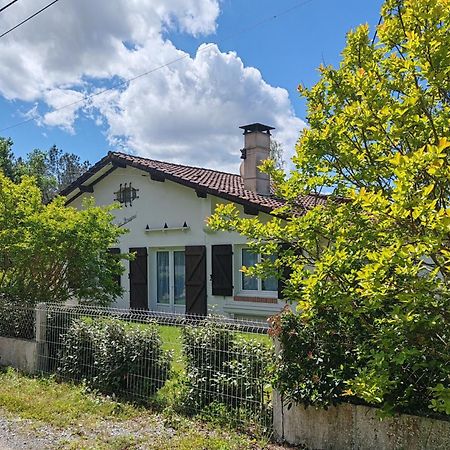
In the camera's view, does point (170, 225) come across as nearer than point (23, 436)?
No

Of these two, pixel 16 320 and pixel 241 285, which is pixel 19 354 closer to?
pixel 16 320

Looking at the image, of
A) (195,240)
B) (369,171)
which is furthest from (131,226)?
(369,171)

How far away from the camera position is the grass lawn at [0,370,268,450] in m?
4.50

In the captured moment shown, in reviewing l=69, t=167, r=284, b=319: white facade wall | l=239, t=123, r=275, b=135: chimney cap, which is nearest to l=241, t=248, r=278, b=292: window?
l=69, t=167, r=284, b=319: white facade wall

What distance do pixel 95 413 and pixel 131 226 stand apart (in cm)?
988

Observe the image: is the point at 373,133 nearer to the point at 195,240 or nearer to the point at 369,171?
the point at 369,171

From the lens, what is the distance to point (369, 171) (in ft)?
12.7

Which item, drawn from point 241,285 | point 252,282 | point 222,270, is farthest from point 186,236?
point 252,282

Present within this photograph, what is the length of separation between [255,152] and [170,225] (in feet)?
10.3

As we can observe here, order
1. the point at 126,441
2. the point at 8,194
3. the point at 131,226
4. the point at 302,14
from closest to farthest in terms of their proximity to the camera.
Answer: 1. the point at 126,441
2. the point at 302,14
3. the point at 8,194
4. the point at 131,226

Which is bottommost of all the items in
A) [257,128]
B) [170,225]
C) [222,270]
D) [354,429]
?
[354,429]

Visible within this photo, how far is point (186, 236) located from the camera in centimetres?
1350

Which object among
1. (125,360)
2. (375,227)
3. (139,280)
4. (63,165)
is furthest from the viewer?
(63,165)

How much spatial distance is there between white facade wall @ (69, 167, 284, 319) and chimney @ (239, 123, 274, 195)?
1276mm
